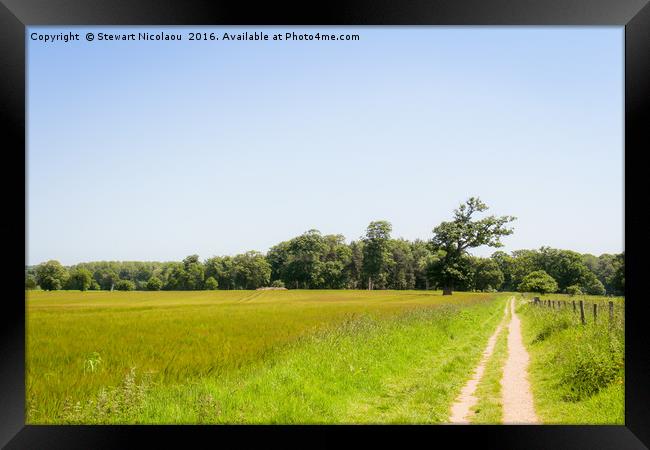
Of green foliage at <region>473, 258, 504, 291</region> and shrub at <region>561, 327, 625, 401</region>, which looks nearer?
shrub at <region>561, 327, 625, 401</region>

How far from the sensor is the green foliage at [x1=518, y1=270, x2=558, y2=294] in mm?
15034

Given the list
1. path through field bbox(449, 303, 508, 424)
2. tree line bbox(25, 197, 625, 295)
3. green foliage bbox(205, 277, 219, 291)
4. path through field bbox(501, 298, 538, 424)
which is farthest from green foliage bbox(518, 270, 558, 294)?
green foliage bbox(205, 277, 219, 291)

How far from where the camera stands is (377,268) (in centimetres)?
1392

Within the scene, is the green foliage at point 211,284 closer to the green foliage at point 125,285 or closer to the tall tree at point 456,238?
the green foliage at point 125,285

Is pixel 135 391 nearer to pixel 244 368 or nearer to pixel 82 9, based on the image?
pixel 244 368

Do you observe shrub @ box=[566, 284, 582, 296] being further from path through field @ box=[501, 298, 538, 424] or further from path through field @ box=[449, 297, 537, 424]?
path through field @ box=[449, 297, 537, 424]

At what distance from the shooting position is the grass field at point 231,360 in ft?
15.7

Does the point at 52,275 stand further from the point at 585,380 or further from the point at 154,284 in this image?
the point at 585,380

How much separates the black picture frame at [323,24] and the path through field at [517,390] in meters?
0.66

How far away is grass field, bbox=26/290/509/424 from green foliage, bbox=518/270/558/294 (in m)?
4.53

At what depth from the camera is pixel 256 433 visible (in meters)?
4.21

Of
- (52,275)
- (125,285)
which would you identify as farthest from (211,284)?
(52,275)

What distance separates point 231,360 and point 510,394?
3494 millimetres

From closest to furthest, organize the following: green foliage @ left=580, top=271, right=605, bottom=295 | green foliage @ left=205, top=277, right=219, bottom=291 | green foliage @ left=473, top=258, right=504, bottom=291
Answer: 1. green foliage @ left=205, top=277, right=219, bottom=291
2. green foliage @ left=580, top=271, right=605, bottom=295
3. green foliage @ left=473, top=258, right=504, bottom=291
